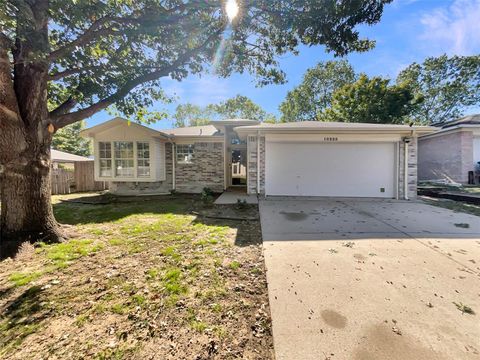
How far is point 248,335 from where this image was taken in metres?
1.95

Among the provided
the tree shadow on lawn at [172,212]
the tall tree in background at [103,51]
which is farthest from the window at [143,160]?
the tall tree in background at [103,51]

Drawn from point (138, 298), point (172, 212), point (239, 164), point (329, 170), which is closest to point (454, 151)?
point (329, 170)

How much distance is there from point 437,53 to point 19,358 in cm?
3454

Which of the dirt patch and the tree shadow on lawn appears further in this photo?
the tree shadow on lawn

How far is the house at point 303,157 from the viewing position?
8594 mm

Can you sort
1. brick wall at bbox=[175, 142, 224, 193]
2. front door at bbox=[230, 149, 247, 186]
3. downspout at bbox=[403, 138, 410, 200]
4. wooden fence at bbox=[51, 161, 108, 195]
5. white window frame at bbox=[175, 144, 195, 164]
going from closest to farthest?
downspout at bbox=[403, 138, 410, 200], brick wall at bbox=[175, 142, 224, 193], white window frame at bbox=[175, 144, 195, 164], wooden fence at bbox=[51, 161, 108, 195], front door at bbox=[230, 149, 247, 186]

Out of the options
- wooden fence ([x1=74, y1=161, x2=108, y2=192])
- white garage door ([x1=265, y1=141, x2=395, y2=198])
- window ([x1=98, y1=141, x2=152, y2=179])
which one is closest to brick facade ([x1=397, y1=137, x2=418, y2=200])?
white garage door ([x1=265, y1=141, x2=395, y2=198])

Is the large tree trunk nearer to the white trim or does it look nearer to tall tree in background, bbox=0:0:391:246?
tall tree in background, bbox=0:0:391:246

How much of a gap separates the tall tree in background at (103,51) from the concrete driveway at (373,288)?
4439 millimetres

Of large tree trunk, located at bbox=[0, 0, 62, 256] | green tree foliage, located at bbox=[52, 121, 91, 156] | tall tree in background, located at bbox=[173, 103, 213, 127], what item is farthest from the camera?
tall tree in background, located at bbox=[173, 103, 213, 127]

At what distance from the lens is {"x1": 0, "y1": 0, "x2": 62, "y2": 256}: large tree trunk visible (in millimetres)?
3451

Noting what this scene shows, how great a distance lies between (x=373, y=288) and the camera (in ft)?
8.66

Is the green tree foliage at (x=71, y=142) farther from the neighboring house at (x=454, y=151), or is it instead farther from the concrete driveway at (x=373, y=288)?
the neighboring house at (x=454, y=151)

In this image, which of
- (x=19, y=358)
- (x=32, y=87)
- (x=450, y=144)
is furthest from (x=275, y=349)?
(x=450, y=144)
